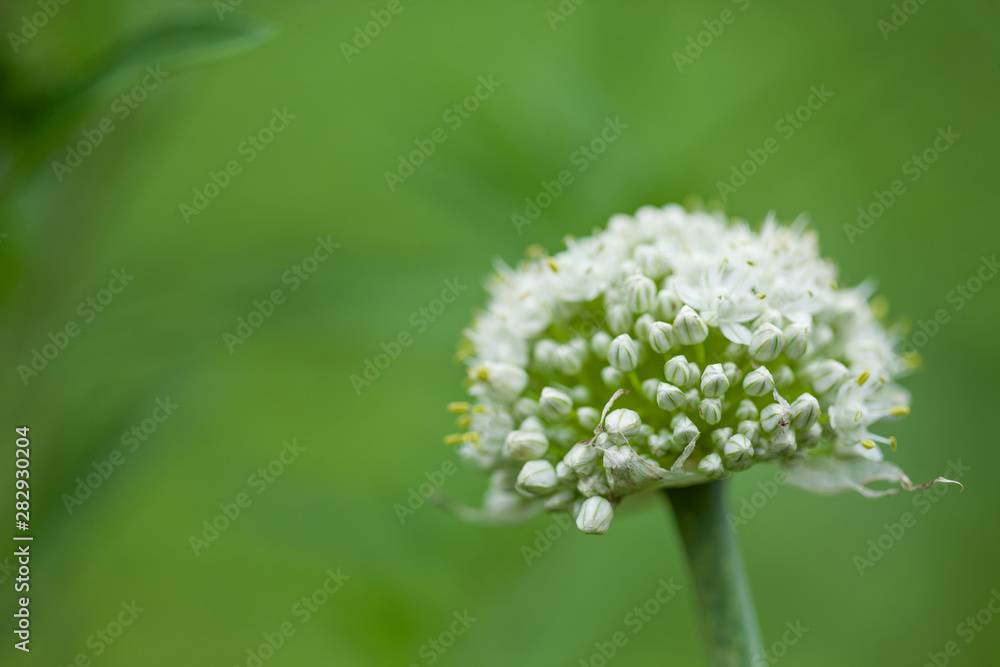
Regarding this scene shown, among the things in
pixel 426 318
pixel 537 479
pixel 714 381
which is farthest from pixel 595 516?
pixel 426 318

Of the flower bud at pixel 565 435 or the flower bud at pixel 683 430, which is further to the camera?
the flower bud at pixel 565 435

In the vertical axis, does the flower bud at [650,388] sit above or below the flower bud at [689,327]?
below

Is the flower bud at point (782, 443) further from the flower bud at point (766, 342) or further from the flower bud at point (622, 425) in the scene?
the flower bud at point (622, 425)

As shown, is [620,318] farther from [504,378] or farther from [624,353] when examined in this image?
[504,378]

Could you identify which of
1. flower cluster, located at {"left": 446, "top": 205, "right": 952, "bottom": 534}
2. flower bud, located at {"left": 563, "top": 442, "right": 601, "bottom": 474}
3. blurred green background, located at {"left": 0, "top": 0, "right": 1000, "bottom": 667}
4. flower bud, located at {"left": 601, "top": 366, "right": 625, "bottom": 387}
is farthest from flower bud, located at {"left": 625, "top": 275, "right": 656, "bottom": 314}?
blurred green background, located at {"left": 0, "top": 0, "right": 1000, "bottom": 667}

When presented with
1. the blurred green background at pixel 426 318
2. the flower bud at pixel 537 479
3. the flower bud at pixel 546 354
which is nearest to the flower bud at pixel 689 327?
the flower bud at pixel 546 354

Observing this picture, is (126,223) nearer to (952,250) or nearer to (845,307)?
(845,307)
